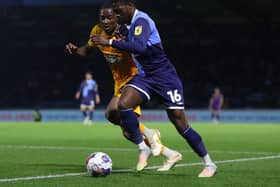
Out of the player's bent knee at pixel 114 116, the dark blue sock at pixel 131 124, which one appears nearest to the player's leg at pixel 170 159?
the dark blue sock at pixel 131 124

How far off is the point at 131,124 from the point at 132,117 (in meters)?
0.11

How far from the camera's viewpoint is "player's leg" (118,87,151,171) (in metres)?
8.84

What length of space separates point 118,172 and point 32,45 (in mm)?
39648

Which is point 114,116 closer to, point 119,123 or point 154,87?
→ point 119,123

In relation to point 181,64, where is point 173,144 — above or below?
above

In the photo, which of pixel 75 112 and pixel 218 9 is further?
pixel 218 9

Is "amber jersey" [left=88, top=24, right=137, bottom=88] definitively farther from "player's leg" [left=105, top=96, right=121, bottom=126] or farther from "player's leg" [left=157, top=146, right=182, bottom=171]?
"player's leg" [left=157, top=146, right=182, bottom=171]

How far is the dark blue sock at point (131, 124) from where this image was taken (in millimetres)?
8883

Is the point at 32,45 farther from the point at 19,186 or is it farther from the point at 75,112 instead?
the point at 19,186

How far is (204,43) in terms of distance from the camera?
45.8 meters

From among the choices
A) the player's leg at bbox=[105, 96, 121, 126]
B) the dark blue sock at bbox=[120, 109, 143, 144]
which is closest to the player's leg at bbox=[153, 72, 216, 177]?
the dark blue sock at bbox=[120, 109, 143, 144]

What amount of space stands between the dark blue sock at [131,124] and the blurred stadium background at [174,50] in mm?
31592

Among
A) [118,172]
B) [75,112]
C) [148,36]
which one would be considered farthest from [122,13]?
[75,112]

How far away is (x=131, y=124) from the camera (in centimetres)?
898
